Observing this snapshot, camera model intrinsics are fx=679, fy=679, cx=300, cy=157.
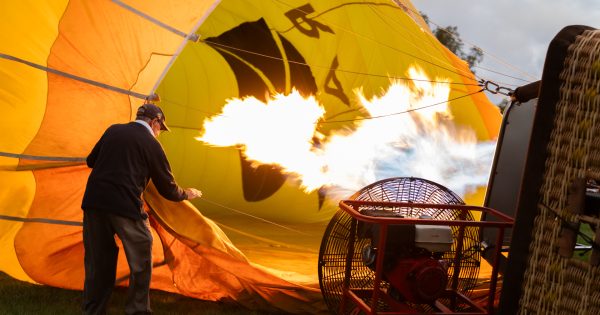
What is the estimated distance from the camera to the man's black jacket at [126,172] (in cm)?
423

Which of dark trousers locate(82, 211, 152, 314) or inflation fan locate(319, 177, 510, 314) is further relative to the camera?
dark trousers locate(82, 211, 152, 314)

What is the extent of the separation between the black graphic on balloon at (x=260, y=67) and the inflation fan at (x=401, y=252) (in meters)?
3.46

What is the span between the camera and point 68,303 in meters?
5.03

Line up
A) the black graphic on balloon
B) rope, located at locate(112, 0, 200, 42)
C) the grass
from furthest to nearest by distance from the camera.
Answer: the black graphic on balloon → rope, located at locate(112, 0, 200, 42) → the grass

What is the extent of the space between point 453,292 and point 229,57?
177 inches

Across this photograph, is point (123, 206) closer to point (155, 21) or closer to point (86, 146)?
point (86, 146)

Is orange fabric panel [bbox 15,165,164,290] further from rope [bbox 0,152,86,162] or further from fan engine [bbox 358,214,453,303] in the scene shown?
fan engine [bbox 358,214,453,303]

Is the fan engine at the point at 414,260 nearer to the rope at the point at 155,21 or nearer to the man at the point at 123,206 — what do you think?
the man at the point at 123,206

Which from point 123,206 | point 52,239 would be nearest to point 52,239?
point 52,239

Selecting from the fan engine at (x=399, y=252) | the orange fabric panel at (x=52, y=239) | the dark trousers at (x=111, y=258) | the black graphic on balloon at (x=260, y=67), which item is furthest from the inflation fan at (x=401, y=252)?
the black graphic on balloon at (x=260, y=67)

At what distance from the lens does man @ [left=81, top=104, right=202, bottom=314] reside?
4254mm

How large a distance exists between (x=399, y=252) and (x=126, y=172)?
1783 mm

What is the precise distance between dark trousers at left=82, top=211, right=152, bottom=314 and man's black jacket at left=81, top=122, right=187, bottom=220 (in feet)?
0.30

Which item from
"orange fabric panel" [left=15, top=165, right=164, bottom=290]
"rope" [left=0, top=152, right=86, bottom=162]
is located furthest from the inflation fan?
"rope" [left=0, top=152, right=86, bottom=162]
